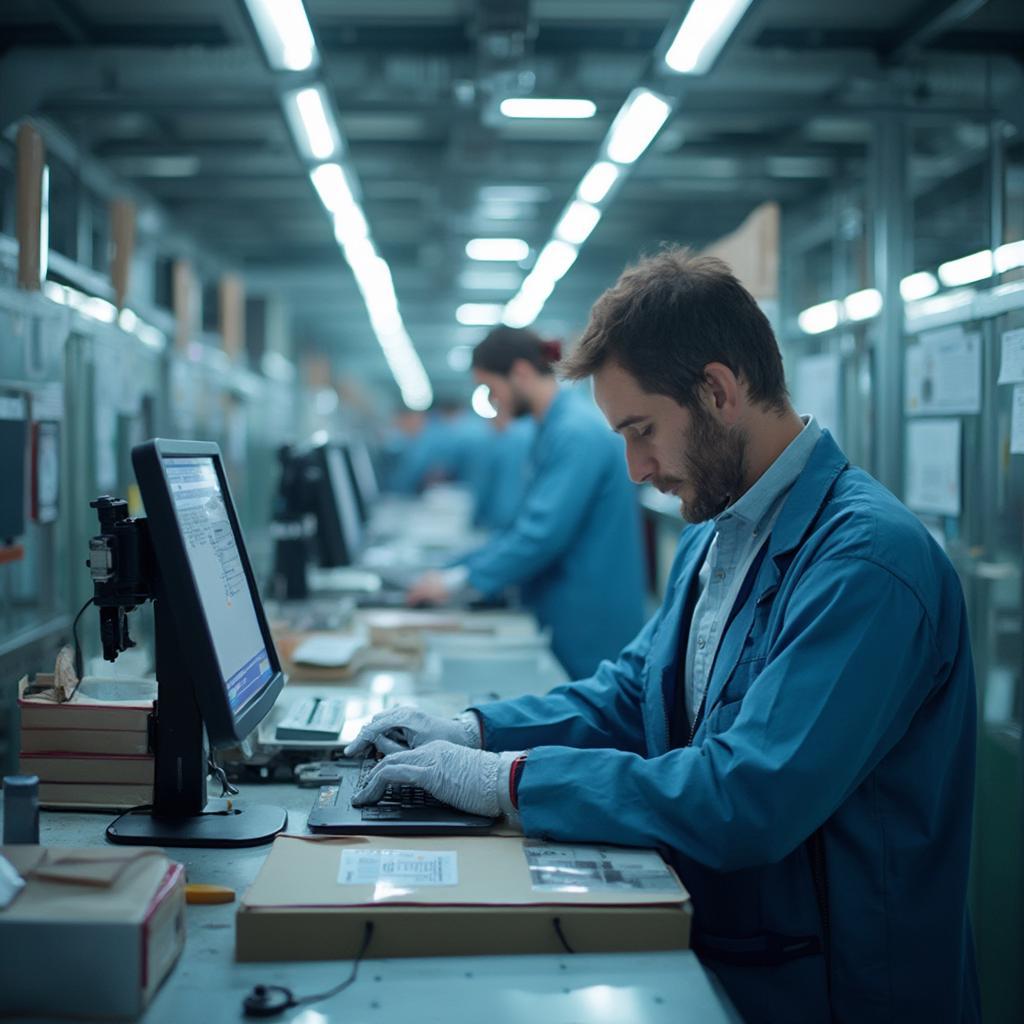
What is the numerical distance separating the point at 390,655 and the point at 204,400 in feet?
8.53

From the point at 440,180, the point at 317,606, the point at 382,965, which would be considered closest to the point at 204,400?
the point at 440,180

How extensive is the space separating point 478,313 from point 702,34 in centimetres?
736

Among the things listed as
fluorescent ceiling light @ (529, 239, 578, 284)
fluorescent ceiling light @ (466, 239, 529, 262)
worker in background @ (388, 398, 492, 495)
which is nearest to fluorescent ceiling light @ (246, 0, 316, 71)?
fluorescent ceiling light @ (529, 239, 578, 284)

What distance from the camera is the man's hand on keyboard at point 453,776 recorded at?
4.55ft

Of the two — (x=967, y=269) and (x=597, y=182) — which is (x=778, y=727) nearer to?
(x=967, y=269)

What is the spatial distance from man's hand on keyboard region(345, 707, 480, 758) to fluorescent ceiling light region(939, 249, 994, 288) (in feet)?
6.35

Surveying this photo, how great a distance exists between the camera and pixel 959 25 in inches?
140

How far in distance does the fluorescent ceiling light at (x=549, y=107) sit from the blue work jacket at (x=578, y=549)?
95 centimetres

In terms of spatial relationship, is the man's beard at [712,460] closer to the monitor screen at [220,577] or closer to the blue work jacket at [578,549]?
the monitor screen at [220,577]

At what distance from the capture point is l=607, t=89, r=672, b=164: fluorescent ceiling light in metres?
2.89

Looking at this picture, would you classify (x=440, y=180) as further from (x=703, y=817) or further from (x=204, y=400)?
(x=703, y=817)

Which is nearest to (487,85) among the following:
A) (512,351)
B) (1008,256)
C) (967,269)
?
(512,351)

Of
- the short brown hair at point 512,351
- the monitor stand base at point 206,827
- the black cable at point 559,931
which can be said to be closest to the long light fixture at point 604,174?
the short brown hair at point 512,351

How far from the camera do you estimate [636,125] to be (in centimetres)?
309
